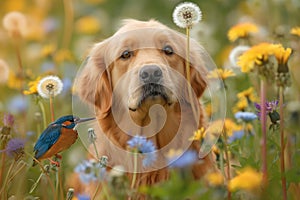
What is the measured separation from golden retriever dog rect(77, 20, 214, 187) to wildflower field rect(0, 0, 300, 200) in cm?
11

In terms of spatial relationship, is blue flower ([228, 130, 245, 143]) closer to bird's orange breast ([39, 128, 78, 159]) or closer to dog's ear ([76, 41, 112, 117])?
dog's ear ([76, 41, 112, 117])

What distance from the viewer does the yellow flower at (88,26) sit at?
22.9 ft

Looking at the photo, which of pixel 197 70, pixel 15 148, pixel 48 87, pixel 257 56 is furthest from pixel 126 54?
pixel 257 56

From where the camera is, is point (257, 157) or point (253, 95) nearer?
point (257, 157)

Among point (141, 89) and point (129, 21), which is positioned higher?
point (129, 21)

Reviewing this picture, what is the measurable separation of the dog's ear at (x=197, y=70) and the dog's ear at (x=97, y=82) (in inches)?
19.5

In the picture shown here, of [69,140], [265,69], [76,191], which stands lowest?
[76,191]

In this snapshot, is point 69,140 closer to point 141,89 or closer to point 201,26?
point 141,89

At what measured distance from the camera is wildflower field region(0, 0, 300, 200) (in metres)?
2.44

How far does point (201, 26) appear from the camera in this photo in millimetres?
5914

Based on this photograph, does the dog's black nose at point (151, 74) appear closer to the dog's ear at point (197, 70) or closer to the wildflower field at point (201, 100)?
the wildflower field at point (201, 100)

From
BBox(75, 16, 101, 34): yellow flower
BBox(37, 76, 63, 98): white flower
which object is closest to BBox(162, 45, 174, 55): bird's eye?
BBox(37, 76, 63, 98): white flower

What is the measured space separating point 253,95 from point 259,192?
1.62 metres

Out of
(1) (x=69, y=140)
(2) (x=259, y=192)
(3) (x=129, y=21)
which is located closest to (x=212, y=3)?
(3) (x=129, y=21)
